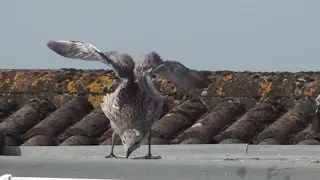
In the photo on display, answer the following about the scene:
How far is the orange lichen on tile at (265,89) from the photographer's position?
6.00m

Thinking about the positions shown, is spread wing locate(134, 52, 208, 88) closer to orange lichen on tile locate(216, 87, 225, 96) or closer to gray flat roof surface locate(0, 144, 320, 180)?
gray flat roof surface locate(0, 144, 320, 180)

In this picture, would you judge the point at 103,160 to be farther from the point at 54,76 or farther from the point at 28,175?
the point at 54,76

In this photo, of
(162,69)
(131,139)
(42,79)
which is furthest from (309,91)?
(131,139)

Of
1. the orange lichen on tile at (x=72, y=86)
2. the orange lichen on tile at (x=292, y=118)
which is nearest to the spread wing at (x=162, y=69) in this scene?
the orange lichen on tile at (x=292, y=118)

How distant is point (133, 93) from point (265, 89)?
7.80ft

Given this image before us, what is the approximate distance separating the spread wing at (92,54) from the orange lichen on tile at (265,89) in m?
2.30

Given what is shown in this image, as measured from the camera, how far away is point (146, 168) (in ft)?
10.8

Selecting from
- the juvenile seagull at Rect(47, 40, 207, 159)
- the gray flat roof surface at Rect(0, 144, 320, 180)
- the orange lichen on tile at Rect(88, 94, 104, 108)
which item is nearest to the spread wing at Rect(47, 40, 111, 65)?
the juvenile seagull at Rect(47, 40, 207, 159)

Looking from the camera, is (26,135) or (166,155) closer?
(166,155)

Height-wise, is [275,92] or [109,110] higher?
[109,110]

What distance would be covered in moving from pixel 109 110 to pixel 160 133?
155 centimetres

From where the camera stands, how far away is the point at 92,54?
3.85m

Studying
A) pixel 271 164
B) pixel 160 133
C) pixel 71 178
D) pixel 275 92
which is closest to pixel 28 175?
pixel 71 178

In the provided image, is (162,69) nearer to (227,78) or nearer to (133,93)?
(133,93)
